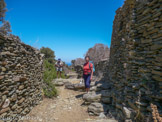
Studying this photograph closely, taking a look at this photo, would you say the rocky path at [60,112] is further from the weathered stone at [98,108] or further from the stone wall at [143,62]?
the stone wall at [143,62]

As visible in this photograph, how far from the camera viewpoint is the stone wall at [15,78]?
3281mm

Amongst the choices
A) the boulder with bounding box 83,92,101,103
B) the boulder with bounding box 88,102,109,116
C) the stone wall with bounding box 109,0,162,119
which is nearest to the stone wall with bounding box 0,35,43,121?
the boulder with bounding box 83,92,101,103

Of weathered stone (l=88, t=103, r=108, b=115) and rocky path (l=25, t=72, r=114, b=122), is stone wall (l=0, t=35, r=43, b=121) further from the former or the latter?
weathered stone (l=88, t=103, r=108, b=115)

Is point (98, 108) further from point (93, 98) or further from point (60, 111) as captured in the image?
point (60, 111)

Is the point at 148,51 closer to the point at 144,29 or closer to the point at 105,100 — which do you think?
the point at 144,29

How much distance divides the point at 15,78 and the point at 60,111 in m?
2.41

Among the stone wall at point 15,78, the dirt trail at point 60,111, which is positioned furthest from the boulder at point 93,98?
the stone wall at point 15,78

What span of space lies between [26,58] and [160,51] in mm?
4556

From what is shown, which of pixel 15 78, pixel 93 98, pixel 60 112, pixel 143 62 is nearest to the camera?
pixel 143 62

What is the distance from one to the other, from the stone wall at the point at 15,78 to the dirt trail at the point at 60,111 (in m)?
0.47

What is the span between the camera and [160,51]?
2490mm

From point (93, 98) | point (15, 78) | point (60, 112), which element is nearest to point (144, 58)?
point (93, 98)

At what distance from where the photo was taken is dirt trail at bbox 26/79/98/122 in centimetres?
427

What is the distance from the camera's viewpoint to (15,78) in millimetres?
3793
